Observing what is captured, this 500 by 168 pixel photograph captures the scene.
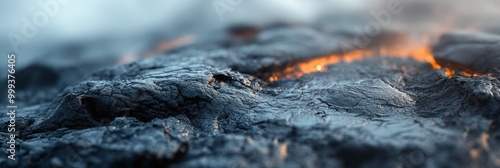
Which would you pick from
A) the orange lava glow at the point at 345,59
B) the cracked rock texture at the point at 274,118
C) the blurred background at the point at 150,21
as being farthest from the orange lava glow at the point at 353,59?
the blurred background at the point at 150,21

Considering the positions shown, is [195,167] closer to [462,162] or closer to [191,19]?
[462,162]

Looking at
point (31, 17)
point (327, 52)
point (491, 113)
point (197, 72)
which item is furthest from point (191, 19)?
point (491, 113)

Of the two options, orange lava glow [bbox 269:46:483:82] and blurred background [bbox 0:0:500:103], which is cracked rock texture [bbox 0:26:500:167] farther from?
blurred background [bbox 0:0:500:103]

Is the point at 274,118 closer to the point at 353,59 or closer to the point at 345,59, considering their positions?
the point at 353,59

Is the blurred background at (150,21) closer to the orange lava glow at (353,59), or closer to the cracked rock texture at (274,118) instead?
the orange lava glow at (353,59)

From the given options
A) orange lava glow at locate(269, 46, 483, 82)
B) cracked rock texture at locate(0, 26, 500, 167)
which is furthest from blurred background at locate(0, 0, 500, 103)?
cracked rock texture at locate(0, 26, 500, 167)

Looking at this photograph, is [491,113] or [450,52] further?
[450,52]
